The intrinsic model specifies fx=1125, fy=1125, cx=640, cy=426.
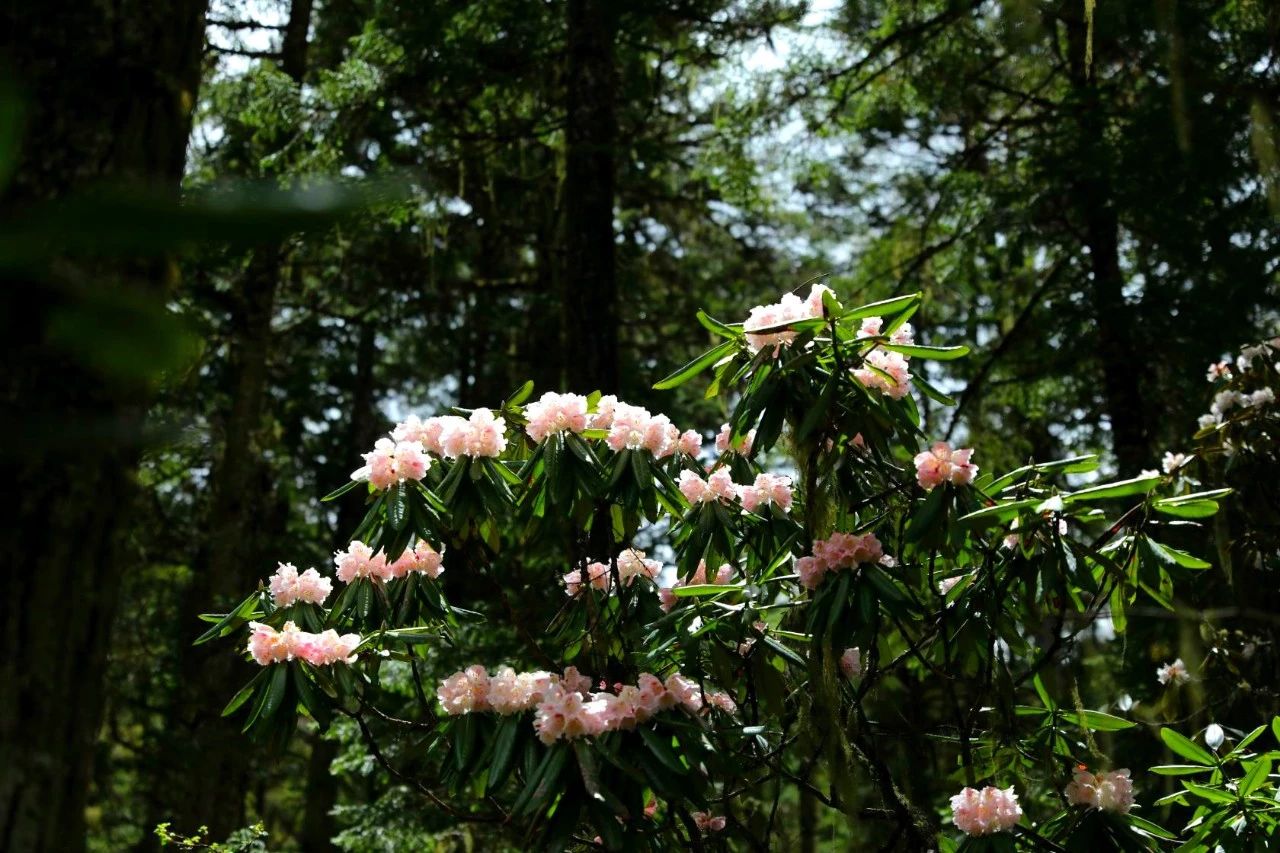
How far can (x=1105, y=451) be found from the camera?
9.12 meters

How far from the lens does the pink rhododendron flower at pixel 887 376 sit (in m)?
2.94

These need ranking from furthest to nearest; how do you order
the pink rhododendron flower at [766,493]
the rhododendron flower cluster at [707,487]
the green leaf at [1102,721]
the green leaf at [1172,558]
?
1. the pink rhododendron flower at [766,493]
2. the rhododendron flower cluster at [707,487]
3. the green leaf at [1102,721]
4. the green leaf at [1172,558]

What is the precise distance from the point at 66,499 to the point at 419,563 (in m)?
1.91

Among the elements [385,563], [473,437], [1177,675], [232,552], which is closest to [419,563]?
[385,563]

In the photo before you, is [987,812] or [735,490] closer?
[987,812]

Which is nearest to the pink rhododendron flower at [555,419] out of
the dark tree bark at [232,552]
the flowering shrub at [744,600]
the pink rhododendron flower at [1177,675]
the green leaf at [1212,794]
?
the flowering shrub at [744,600]

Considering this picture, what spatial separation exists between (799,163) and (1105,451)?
11.2 ft

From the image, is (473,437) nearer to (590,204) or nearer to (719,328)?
(719,328)

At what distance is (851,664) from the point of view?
342 centimetres

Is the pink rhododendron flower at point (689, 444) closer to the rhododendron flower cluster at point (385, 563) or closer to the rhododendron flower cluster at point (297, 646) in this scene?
the rhododendron flower cluster at point (385, 563)

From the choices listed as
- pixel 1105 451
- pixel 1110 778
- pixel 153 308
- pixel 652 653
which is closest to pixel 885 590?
pixel 652 653

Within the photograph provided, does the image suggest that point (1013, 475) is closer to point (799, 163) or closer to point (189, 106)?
point (189, 106)

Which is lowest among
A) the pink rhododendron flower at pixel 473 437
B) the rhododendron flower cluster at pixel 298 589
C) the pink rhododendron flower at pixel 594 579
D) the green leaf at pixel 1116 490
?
the rhododendron flower cluster at pixel 298 589

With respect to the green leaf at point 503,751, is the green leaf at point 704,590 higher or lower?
higher
